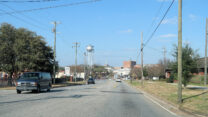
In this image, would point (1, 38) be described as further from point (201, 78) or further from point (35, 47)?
point (201, 78)

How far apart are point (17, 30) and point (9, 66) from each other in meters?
5.60

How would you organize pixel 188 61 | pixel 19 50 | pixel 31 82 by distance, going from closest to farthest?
pixel 31 82 < pixel 188 61 < pixel 19 50

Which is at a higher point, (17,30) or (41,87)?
(17,30)

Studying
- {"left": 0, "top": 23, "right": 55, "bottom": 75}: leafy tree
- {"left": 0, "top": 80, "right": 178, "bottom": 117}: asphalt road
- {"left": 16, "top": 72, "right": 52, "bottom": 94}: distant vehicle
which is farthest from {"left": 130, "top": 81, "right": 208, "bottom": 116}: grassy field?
{"left": 0, "top": 23, "right": 55, "bottom": 75}: leafy tree

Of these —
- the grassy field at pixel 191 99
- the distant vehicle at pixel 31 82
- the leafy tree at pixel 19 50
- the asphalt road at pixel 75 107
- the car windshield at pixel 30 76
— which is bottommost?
the grassy field at pixel 191 99

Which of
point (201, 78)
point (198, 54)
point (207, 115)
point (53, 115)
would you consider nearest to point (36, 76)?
point (53, 115)

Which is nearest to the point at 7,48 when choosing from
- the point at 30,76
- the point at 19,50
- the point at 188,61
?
the point at 19,50

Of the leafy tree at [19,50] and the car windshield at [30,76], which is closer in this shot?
the car windshield at [30,76]

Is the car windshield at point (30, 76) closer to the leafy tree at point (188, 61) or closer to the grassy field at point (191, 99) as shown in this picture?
the grassy field at point (191, 99)

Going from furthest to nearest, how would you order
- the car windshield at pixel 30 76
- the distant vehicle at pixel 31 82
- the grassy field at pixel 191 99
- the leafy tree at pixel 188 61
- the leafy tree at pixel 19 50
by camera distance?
the leafy tree at pixel 19 50 < the leafy tree at pixel 188 61 < the car windshield at pixel 30 76 < the distant vehicle at pixel 31 82 < the grassy field at pixel 191 99

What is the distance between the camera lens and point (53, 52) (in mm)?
44781

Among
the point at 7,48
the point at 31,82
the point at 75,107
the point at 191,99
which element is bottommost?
the point at 191,99

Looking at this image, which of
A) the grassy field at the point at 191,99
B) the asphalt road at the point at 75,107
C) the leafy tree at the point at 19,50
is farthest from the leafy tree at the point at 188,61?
the leafy tree at the point at 19,50

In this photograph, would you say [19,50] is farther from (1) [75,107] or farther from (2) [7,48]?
(1) [75,107]
